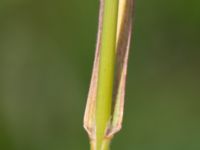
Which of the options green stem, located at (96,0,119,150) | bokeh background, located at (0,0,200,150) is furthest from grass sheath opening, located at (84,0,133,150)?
bokeh background, located at (0,0,200,150)

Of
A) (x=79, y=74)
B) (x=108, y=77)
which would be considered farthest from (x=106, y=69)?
(x=79, y=74)

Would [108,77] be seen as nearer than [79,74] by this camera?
Yes

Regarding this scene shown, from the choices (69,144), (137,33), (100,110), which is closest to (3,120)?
(69,144)

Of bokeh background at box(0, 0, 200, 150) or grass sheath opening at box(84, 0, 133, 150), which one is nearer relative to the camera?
grass sheath opening at box(84, 0, 133, 150)

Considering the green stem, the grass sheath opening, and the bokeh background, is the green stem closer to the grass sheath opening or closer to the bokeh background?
the grass sheath opening

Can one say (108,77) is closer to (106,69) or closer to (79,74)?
(106,69)
